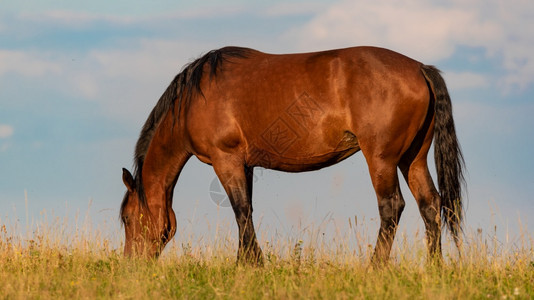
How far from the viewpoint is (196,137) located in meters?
9.16

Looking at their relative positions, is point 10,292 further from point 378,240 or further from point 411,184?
point 411,184

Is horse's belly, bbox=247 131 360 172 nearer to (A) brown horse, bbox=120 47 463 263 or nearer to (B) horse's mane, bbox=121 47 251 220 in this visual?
(A) brown horse, bbox=120 47 463 263

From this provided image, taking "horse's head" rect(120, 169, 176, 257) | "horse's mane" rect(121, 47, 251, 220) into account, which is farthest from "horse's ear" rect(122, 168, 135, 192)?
"horse's mane" rect(121, 47, 251, 220)

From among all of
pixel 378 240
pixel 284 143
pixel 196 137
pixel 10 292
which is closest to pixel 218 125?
pixel 196 137


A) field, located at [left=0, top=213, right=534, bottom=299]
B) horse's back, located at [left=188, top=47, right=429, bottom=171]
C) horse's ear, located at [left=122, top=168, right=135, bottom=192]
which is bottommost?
field, located at [left=0, top=213, right=534, bottom=299]

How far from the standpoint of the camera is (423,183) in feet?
29.1

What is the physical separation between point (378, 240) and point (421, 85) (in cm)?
223

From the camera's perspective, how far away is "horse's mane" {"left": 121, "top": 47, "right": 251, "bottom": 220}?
30.7 feet

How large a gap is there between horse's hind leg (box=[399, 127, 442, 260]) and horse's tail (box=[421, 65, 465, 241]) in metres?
0.15

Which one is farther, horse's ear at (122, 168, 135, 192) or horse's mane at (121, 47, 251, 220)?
horse's ear at (122, 168, 135, 192)

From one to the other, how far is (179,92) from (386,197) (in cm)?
361

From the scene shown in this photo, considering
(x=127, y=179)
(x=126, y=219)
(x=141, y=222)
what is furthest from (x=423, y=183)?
(x=126, y=219)

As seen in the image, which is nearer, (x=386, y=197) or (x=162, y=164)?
(x=386, y=197)

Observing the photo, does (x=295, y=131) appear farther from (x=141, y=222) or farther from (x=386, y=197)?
(x=141, y=222)
